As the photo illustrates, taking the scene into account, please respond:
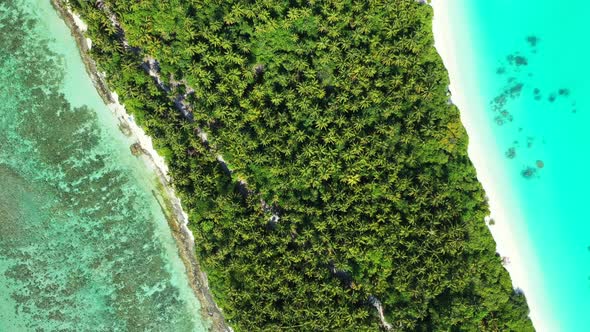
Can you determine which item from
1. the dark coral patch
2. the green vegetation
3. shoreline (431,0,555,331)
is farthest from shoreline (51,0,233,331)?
the dark coral patch

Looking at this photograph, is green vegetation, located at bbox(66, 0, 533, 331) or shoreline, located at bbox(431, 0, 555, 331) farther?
shoreline, located at bbox(431, 0, 555, 331)

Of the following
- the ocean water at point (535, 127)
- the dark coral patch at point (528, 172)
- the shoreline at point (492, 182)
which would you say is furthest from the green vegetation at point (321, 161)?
the dark coral patch at point (528, 172)

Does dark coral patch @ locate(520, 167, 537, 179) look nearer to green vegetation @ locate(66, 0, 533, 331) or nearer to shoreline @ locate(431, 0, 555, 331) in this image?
shoreline @ locate(431, 0, 555, 331)

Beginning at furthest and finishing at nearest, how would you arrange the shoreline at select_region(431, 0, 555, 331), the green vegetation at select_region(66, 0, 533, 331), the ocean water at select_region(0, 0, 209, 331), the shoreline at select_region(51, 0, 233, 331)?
the ocean water at select_region(0, 0, 209, 331), the shoreline at select_region(51, 0, 233, 331), the shoreline at select_region(431, 0, 555, 331), the green vegetation at select_region(66, 0, 533, 331)

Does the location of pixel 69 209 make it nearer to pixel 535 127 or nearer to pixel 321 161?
pixel 321 161

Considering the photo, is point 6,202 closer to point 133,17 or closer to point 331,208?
point 133,17

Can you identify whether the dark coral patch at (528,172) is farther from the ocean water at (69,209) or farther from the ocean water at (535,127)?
the ocean water at (69,209)

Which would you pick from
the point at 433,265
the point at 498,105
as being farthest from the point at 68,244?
the point at 498,105
